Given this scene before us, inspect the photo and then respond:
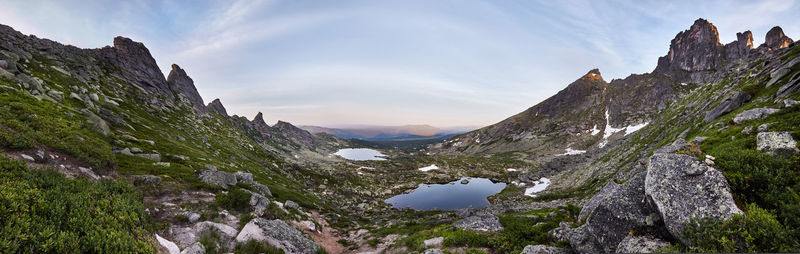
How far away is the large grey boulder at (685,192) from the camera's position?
802cm

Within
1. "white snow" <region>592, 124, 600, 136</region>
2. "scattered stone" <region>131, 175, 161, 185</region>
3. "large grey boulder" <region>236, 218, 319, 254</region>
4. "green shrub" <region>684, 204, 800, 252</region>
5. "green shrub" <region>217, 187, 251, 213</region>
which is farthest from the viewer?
"white snow" <region>592, 124, 600, 136</region>

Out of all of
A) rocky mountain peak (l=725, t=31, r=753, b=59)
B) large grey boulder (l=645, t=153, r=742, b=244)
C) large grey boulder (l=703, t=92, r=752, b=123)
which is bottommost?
large grey boulder (l=645, t=153, r=742, b=244)

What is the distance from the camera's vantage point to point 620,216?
9.69 m

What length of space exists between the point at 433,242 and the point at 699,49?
286 meters

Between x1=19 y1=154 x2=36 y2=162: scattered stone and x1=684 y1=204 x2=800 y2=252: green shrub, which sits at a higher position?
x1=19 y1=154 x2=36 y2=162: scattered stone

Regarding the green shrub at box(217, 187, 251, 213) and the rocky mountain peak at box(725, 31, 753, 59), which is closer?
the green shrub at box(217, 187, 251, 213)

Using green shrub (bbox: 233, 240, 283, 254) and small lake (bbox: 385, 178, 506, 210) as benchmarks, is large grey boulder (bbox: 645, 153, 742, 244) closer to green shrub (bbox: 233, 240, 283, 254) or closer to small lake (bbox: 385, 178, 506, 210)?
green shrub (bbox: 233, 240, 283, 254)

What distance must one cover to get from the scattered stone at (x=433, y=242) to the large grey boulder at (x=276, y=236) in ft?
27.6

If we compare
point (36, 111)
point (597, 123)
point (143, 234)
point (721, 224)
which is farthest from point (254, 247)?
point (597, 123)

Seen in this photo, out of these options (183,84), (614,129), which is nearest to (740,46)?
(614,129)

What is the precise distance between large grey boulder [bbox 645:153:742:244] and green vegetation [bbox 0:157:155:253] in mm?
19215

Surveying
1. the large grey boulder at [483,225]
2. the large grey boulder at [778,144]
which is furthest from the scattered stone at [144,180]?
the large grey boulder at [778,144]

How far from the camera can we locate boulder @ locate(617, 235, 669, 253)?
326 inches

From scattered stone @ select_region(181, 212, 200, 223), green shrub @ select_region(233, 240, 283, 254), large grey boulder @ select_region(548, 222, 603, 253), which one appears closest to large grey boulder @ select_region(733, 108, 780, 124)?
large grey boulder @ select_region(548, 222, 603, 253)
